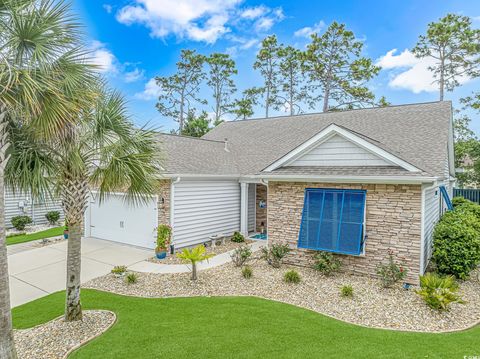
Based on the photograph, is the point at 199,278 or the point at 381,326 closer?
the point at 381,326

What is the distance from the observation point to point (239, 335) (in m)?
5.89

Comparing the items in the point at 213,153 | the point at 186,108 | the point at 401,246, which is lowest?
the point at 401,246

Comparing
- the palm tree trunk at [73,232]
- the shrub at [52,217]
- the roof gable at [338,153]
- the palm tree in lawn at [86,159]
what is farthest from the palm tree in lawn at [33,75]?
the shrub at [52,217]

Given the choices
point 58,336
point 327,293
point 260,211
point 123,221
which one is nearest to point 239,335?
point 327,293

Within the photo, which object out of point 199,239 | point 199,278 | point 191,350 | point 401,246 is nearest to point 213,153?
point 199,239

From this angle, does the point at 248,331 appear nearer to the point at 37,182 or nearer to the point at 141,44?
the point at 37,182

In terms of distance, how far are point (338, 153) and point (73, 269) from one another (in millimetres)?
8187

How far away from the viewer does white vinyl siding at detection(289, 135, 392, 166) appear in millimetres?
9464

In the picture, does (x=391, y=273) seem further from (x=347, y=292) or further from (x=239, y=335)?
(x=239, y=335)

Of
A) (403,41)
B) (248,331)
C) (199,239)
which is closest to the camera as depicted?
(248,331)

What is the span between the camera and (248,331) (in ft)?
19.8

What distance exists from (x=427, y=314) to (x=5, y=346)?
807cm

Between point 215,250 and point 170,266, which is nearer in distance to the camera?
point 170,266

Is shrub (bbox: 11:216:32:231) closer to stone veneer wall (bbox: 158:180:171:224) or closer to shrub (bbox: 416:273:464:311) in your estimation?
stone veneer wall (bbox: 158:180:171:224)
